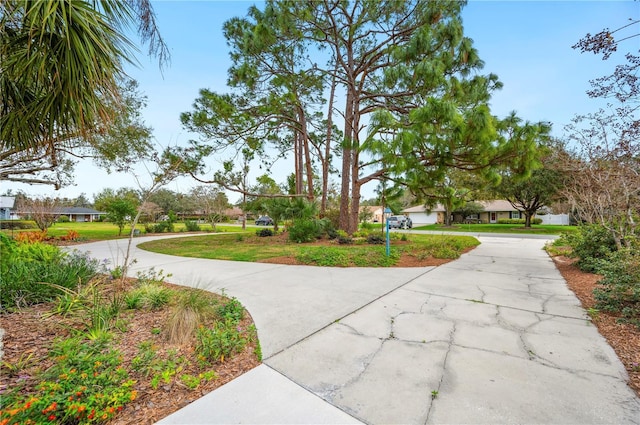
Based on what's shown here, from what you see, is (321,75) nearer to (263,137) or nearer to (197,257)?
(263,137)

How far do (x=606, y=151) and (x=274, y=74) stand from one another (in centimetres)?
1056

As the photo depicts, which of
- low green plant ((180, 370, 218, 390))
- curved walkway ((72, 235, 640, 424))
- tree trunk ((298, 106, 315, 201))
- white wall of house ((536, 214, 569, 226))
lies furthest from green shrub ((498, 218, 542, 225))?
low green plant ((180, 370, 218, 390))

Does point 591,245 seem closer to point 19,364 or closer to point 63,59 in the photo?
point 19,364

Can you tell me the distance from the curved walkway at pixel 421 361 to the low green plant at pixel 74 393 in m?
0.42

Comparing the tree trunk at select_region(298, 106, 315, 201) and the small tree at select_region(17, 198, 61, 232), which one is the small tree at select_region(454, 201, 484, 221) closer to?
the tree trunk at select_region(298, 106, 315, 201)

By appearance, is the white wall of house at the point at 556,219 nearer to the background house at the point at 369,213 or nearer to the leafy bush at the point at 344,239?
the background house at the point at 369,213

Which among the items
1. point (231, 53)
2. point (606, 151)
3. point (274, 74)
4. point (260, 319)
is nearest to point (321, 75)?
point (274, 74)

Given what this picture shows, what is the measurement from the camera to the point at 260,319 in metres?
3.21

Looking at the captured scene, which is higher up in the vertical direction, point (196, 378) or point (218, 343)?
point (218, 343)

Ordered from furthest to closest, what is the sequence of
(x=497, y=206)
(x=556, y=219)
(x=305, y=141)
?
(x=497, y=206) → (x=556, y=219) → (x=305, y=141)

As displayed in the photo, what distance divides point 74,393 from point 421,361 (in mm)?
2573

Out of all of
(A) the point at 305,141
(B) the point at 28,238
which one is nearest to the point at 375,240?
(A) the point at 305,141

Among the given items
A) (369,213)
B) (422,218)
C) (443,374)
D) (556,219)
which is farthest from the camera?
(422,218)

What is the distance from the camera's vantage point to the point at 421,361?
7.57 ft
